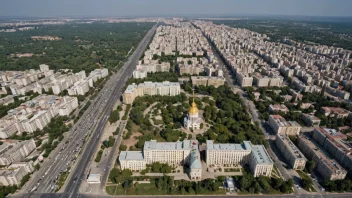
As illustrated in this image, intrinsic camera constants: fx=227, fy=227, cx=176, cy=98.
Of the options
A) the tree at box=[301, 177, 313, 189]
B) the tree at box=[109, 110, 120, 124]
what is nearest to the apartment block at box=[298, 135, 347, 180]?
the tree at box=[301, 177, 313, 189]

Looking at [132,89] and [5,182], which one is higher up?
[132,89]

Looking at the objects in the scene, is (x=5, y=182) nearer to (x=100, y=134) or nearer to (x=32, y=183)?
(x=32, y=183)

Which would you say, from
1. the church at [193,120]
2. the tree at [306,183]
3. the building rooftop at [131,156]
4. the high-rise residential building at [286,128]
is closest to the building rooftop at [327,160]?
the tree at [306,183]

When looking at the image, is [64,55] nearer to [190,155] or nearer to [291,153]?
[190,155]

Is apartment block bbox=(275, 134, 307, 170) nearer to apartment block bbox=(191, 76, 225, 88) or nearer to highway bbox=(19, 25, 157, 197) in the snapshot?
apartment block bbox=(191, 76, 225, 88)

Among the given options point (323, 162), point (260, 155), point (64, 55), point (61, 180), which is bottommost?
point (61, 180)

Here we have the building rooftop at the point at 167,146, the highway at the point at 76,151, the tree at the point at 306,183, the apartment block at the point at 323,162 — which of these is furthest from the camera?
the building rooftop at the point at 167,146

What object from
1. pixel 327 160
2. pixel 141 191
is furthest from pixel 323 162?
pixel 141 191

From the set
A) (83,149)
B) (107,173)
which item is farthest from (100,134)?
(107,173)

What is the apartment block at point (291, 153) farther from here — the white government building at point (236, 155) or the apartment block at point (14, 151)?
the apartment block at point (14, 151)
